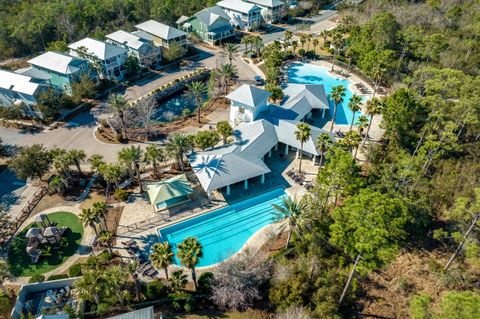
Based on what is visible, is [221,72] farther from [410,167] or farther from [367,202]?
[367,202]

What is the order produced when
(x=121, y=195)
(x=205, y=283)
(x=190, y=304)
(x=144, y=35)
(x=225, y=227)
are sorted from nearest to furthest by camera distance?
(x=190, y=304) → (x=205, y=283) → (x=225, y=227) → (x=121, y=195) → (x=144, y=35)

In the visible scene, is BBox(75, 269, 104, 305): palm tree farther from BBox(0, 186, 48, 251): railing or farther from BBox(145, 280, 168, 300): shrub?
BBox(0, 186, 48, 251): railing

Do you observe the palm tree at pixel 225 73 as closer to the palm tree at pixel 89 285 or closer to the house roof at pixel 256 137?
the house roof at pixel 256 137

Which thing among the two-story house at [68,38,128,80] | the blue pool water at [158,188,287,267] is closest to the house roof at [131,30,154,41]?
the two-story house at [68,38,128,80]

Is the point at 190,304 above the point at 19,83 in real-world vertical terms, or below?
below

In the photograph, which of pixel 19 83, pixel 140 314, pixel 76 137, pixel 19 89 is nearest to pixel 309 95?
pixel 76 137

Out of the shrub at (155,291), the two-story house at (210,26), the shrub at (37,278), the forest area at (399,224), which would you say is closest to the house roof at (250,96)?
the forest area at (399,224)

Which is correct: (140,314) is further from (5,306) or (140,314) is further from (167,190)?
(167,190)
